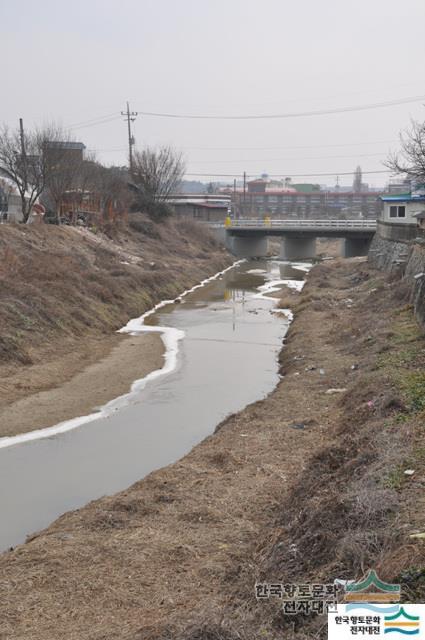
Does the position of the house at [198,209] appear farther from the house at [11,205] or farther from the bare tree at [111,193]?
the house at [11,205]

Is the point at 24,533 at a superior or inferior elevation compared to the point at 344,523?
inferior

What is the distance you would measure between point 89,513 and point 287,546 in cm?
383

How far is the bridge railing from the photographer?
216ft

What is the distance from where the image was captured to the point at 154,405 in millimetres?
18016

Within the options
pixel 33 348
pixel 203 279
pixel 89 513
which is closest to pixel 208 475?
pixel 89 513

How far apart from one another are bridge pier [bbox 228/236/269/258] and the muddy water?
48870mm

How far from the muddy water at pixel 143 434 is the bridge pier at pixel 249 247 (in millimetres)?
48870

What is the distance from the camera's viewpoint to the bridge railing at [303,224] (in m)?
65.9

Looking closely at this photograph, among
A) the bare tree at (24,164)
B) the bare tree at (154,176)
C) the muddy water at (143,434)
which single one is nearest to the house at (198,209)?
the bare tree at (154,176)

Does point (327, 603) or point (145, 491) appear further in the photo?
point (145, 491)

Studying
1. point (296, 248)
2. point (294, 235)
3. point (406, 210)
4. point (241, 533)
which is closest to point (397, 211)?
point (406, 210)

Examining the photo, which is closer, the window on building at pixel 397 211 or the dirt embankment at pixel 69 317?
the dirt embankment at pixel 69 317

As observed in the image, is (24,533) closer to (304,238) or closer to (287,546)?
(287,546)

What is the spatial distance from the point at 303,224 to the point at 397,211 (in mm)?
19827
